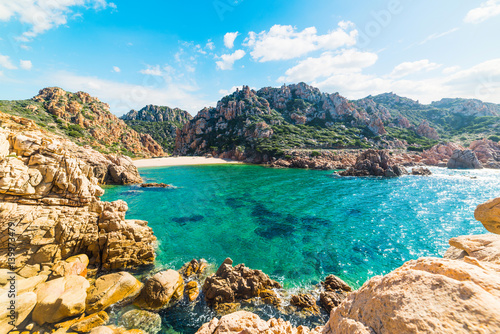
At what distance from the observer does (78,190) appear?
1380 cm

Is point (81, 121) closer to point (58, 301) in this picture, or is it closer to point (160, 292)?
point (58, 301)

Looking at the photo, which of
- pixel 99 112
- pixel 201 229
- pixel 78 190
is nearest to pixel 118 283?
pixel 78 190

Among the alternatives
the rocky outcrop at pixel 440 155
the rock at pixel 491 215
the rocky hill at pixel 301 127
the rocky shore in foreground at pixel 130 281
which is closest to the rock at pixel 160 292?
the rocky shore in foreground at pixel 130 281

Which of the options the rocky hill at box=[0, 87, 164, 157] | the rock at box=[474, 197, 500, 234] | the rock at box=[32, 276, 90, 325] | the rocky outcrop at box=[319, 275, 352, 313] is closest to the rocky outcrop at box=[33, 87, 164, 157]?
the rocky hill at box=[0, 87, 164, 157]

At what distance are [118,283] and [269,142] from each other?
85550 millimetres

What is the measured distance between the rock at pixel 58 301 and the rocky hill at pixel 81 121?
84.6m

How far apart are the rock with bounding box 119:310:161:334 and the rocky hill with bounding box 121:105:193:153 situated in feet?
475

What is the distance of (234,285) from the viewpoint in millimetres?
11227

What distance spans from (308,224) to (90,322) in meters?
19.6

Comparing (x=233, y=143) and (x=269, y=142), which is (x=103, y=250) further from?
(x=233, y=143)

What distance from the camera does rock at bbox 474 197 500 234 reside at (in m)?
8.17

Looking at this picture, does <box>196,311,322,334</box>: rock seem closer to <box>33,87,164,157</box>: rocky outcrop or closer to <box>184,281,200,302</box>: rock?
<box>184,281,200,302</box>: rock

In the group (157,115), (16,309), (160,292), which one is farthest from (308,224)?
(157,115)

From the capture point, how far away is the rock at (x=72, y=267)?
1096 centimetres
